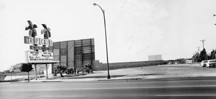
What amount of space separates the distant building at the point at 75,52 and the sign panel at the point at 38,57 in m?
29.6

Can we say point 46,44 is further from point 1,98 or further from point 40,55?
point 1,98

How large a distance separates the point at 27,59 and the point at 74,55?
3985 centimetres

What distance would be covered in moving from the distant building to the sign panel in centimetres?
2961

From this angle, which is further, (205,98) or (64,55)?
(64,55)

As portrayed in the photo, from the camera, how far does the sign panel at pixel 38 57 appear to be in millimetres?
36556

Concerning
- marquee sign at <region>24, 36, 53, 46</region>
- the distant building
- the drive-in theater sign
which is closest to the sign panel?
the drive-in theater sign

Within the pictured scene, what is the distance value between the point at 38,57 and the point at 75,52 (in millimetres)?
37700

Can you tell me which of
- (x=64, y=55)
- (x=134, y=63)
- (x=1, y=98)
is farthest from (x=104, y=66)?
(x=1, y=98)

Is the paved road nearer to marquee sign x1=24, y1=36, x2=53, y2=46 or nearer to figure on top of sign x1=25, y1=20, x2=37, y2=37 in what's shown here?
marquee sign x1=24, y1=36, x2=53, y2=46

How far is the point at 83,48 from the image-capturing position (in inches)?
2921

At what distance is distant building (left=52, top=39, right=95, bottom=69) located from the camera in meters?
72.4

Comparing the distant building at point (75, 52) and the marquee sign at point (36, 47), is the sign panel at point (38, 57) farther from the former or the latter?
the distant building at point (75, 52)

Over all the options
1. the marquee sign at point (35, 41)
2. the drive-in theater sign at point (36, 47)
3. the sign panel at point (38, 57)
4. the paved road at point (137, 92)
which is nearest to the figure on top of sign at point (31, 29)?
the drive-in theater sign at point (36, 47)

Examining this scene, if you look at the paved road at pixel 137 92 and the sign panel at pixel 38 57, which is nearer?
the paved road at pixel 137 92
